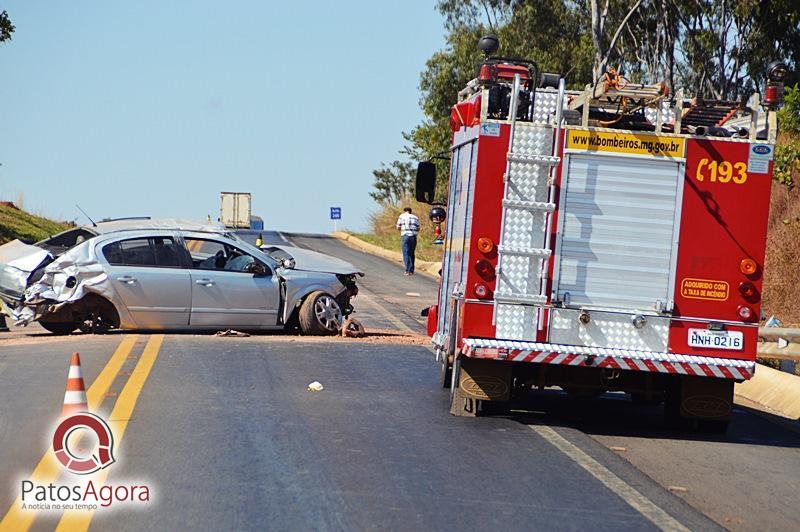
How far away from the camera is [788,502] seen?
8031 millimetres

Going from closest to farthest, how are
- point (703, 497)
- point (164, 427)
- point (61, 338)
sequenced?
point (703, 497), point (164, 427), point (61, 338)

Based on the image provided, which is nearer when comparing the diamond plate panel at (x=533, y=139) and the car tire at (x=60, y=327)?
the diamond plate panel at (x=533, y=139)

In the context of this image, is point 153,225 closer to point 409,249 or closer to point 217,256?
point 217,256

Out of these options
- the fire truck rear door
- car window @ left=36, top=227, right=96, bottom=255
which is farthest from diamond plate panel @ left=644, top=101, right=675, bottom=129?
car window @ left=36, top=227, right=96, bottom=255

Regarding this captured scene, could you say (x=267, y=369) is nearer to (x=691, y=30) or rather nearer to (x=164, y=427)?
(x=164, y=427)

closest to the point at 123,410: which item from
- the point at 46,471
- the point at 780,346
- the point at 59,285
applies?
the point at 46,471

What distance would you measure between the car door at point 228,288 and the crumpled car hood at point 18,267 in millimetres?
1975

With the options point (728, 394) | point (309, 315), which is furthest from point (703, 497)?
point (309, 315)

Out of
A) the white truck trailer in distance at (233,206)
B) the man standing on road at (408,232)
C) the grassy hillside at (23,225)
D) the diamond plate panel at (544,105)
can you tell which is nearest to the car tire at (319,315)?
the diamond plate panel at (544,105)

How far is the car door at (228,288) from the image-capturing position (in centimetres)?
1603

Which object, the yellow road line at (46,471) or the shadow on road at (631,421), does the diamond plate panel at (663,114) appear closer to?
the shadow on road at (631,421)

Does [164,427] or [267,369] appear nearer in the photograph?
[164,427]

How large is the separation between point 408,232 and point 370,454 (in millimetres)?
22912

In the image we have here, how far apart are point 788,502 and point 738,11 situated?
37.3 m
